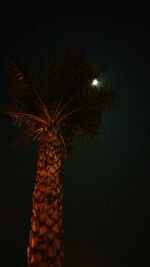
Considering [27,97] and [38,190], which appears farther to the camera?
[27,97]

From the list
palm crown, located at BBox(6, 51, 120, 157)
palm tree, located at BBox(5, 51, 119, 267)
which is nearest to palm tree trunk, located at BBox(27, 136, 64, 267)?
palm tree, located at BBox(5, 51, 119, 267)

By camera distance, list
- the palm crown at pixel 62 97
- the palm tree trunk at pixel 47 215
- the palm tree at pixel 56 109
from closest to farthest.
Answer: the palm tree trunk at pixel 47 215 → the palm tree at pixel 56 109 → the palm crown at pixel 62 97

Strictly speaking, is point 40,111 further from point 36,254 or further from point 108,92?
point 36,254

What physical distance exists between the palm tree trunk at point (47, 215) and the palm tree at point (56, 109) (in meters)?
0.02

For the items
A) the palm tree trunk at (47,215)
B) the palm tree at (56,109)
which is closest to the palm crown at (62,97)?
the palm tree at (56,109)

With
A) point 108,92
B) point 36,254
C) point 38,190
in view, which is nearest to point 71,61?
point 108,92

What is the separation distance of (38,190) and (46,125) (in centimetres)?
215

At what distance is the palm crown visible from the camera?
30.3 feet

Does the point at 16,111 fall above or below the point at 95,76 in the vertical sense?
below

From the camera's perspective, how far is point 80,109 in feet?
31.8

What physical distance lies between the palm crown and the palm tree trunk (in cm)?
138

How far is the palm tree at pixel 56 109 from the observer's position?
7.70 metres

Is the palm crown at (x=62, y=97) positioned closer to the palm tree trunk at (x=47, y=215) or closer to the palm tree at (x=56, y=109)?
the palm tree at (x=56, y=109)

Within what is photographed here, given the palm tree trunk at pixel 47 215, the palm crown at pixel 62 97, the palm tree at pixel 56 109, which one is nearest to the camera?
the palm tree trunk at pixel 47 215
